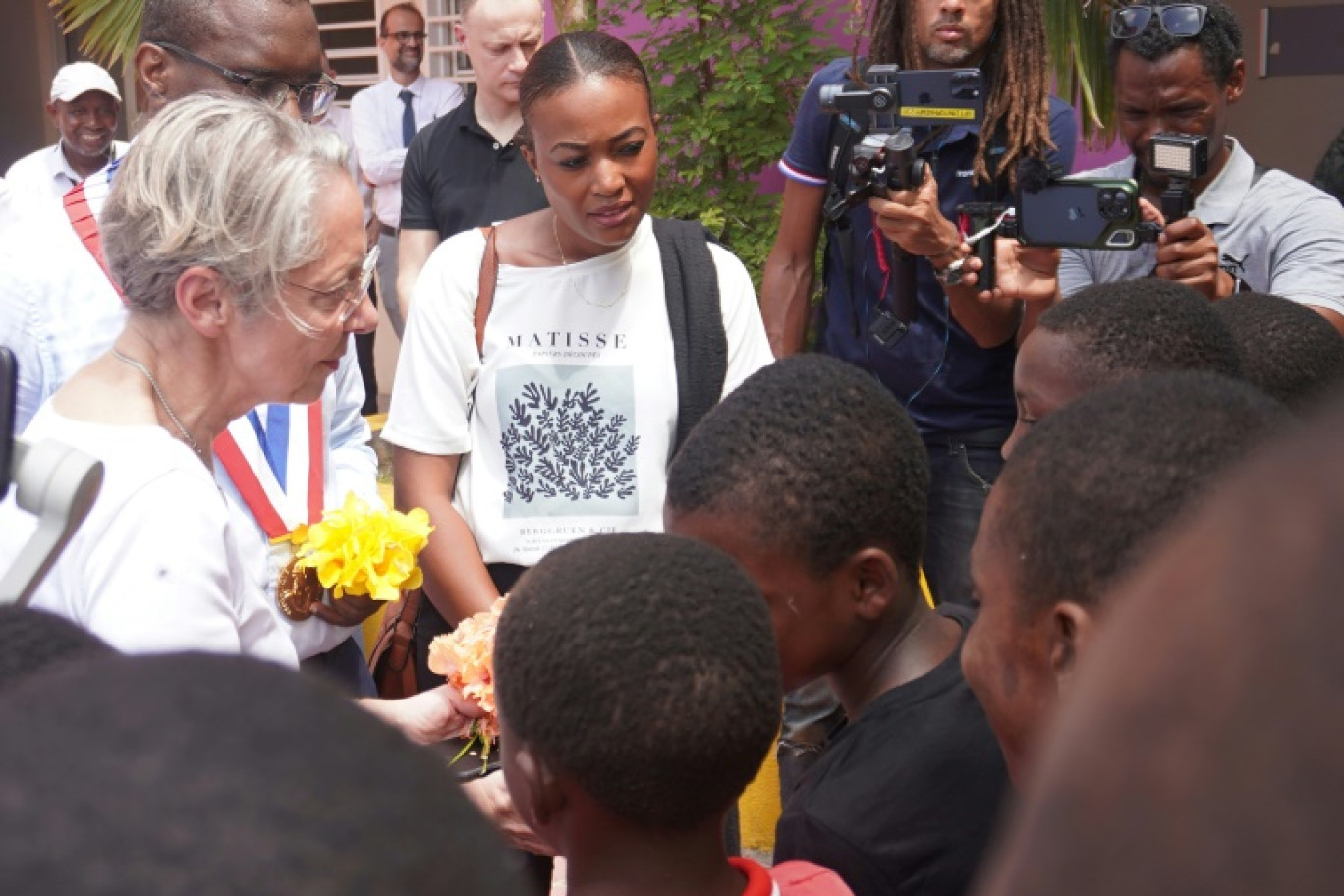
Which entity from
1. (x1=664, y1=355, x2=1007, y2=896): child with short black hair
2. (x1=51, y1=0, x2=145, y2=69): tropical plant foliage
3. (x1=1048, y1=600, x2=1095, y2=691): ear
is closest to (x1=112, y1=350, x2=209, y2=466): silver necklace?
(x1=664, y1=355, x2=1007, y2=896): child with short black hair

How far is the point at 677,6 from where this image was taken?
A: 5.84 metres

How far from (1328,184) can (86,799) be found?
4.49 meters

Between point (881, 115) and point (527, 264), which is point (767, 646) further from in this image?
point (881, 115)

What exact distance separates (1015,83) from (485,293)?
1.36 meters

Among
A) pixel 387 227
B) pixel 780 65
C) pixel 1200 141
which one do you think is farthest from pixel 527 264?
pixel 387 227

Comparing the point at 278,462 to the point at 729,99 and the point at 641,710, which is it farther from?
the point at 729,99

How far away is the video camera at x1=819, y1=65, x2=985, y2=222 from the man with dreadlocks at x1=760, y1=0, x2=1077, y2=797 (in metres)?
0.05

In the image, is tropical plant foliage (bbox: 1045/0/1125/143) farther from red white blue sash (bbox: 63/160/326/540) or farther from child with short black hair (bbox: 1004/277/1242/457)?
red white blue sash (bbox: 63/160/326/540)

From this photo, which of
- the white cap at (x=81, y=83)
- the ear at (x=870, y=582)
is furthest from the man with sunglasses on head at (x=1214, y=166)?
the white cap at (x=81, y=83)

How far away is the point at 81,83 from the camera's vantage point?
7227 millimetres

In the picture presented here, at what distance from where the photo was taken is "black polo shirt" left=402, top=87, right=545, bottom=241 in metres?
4.38

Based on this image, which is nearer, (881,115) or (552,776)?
(552,776)

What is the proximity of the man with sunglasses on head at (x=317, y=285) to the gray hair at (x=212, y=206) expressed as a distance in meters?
0.15

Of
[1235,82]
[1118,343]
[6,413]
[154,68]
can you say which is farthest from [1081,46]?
[6,413]
